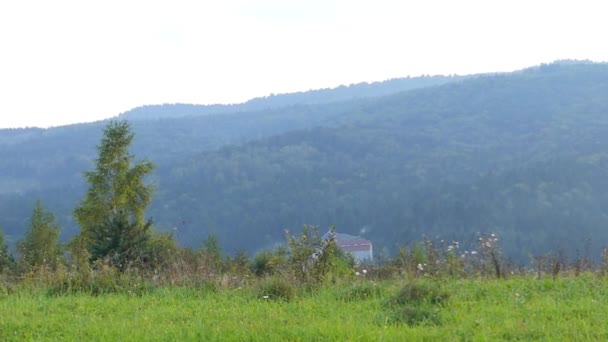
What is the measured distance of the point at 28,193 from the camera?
12800cm

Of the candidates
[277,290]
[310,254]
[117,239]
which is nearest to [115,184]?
[117,239]

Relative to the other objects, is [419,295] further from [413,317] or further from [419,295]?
[413,317]

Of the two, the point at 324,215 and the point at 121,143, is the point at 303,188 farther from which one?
the point at 121,143

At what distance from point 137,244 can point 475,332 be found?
836 centimetres

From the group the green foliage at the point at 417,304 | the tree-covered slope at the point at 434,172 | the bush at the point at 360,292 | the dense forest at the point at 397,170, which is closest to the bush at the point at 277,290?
the bush at the point at 360,292

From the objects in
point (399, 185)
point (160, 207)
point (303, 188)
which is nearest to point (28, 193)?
point (160, 207)

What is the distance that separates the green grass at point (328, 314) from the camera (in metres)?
5.85

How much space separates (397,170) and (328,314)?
124134mm

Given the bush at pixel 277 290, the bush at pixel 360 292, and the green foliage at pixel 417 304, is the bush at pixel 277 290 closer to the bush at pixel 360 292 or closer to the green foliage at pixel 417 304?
the bush at pixel 360 292

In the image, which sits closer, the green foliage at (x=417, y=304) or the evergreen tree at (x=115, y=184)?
the green foliage at (x=417, y=304)

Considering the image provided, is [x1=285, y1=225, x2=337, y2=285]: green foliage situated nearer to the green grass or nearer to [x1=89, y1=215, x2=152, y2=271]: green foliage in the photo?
the green grass

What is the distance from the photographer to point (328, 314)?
6.73 metres

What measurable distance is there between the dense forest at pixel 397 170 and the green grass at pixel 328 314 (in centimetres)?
4123

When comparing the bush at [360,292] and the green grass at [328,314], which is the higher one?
the green grass at [328,314]
